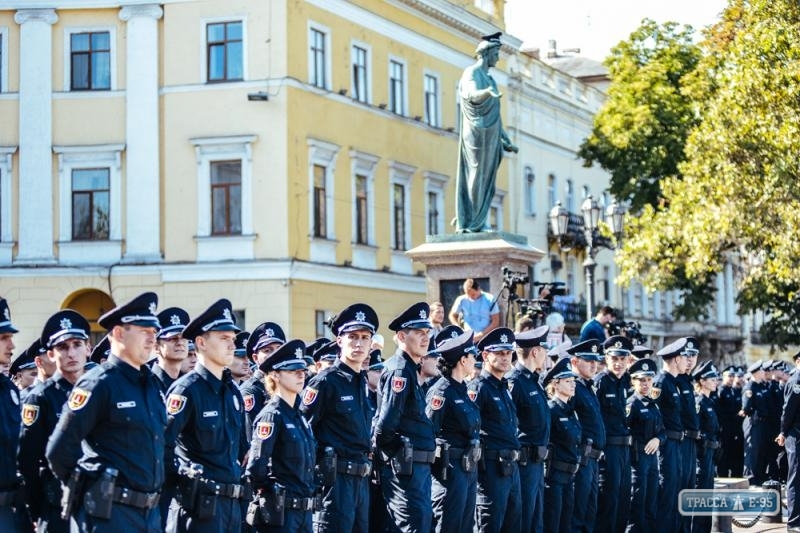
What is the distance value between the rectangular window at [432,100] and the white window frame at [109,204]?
10165 millimetres

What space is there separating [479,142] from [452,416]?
837cm

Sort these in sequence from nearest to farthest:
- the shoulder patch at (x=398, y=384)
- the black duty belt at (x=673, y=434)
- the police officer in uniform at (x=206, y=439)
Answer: the police officer in uniform at (x=206, y=439), the shoulder patch at (x=398, y=384), the black duty belt at (x=673, y=434)

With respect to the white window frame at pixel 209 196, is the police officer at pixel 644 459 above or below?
below

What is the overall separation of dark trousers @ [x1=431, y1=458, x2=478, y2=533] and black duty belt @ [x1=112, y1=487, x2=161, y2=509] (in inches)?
183

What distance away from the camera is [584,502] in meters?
15.1

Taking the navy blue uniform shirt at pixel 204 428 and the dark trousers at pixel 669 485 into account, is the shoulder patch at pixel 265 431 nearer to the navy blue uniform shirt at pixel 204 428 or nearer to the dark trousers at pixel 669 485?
the navy blue uniform shirt at pixel 204 428

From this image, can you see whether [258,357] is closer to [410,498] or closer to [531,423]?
[410,498]

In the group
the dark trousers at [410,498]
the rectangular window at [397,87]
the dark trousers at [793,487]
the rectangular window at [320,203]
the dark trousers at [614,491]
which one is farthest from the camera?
the rectangular window at [397,87]

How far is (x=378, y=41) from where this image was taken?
40094mm

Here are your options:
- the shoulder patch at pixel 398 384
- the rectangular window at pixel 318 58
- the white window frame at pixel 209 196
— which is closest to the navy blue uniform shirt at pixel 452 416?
the shoulder patch at pixel 398 384

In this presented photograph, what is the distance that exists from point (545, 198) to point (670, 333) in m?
14.5

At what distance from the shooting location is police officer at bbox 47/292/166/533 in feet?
27.3

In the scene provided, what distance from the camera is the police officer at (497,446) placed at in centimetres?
1349

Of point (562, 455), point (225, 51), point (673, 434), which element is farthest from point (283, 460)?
point (225, 51)
